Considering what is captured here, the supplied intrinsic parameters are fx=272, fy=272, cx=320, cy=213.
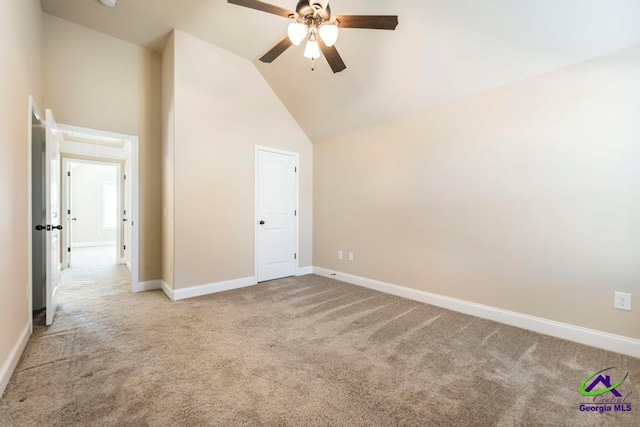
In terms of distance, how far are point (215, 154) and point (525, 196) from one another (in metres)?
3.63

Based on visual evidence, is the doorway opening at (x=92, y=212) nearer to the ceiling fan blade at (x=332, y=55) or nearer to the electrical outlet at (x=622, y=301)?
the ceiling fan blade at (x=332, y=55)

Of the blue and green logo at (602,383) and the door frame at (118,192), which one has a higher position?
the door frame at (118,192)

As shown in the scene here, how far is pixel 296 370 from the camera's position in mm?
1912

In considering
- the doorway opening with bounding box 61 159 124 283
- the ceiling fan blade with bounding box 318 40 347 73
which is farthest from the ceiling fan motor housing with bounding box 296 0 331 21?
the doorway opening with bounding box 61 159 124 283

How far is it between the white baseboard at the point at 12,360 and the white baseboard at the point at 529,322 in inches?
139

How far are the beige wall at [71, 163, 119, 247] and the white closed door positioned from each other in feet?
22.6

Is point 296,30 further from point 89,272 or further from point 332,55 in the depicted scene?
point 89,272

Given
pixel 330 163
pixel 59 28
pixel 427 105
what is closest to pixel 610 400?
pixel 427 105

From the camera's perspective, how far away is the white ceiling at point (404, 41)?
215cm

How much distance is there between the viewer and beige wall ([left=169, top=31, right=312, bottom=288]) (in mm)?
3424

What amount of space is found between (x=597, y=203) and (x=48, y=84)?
18.8 ft

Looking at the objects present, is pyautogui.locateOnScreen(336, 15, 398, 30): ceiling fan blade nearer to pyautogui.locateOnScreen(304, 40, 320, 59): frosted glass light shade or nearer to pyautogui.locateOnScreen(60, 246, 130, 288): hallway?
pyautogui.locateOnScreen(304, 40, 320, 59): frosted glass light shade

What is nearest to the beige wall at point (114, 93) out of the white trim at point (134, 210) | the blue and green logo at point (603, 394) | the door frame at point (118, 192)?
the white trim at point (134, 210)

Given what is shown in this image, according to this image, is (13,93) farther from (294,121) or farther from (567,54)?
(567,54)
